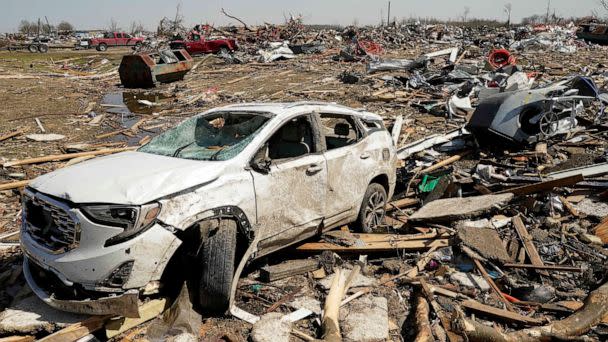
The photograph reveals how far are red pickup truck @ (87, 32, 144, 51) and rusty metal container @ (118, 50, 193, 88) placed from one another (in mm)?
27035

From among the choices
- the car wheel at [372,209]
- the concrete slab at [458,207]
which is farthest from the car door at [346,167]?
the concrete slab at [458,207]

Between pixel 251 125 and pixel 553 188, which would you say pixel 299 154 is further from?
pixel 553 188

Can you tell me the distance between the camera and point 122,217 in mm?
3490

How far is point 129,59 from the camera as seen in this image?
20844 mm

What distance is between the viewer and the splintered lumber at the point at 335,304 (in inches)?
149

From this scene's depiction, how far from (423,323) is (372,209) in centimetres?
230

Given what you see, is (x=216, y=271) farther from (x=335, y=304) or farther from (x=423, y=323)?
(x=423, y=323)

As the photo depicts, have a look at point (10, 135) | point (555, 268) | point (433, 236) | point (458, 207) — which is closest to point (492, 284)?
point (555, 268)

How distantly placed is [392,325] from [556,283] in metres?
2.07

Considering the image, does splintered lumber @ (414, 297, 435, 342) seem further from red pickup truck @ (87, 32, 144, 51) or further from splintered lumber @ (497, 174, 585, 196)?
red pickup truck @ (87, 32, 144, 51)

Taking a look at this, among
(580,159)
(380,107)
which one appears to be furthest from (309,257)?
(380,107)

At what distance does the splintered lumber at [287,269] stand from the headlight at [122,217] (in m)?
1.59

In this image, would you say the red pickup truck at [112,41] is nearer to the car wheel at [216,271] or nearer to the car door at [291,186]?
the car door at [291,186]

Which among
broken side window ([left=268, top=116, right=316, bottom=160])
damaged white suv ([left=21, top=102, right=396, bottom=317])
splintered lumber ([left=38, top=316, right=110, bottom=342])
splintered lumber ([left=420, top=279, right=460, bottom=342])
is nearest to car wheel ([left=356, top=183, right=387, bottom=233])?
damaged white suv ([left=21, top=102, right=396, bottom=317])
